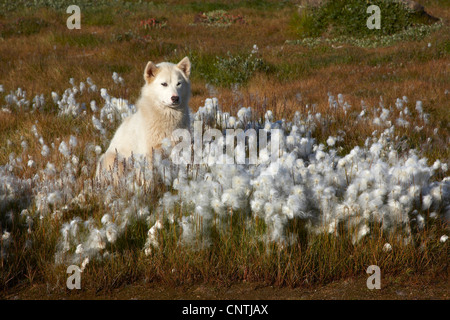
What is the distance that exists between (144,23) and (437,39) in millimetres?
12721

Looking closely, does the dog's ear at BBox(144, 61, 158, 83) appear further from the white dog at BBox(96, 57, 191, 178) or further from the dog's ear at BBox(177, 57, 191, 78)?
the dog's ear at BBox(177, 57, 191, 78)

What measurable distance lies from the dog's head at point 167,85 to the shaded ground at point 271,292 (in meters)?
2.10

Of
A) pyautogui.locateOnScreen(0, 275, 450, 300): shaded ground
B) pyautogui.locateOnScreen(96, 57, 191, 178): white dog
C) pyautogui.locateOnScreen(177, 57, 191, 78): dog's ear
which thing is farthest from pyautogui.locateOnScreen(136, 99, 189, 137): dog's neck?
pyautogui.locateOnScreen(0, 275, 450, 300): shaded ground

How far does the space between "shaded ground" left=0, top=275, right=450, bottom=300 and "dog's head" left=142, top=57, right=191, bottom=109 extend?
210cm

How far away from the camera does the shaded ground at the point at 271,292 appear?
3.45m

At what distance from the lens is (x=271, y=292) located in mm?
3520

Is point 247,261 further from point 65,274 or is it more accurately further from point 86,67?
point 86,67

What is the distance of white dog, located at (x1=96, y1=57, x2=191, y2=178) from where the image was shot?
4871 mm

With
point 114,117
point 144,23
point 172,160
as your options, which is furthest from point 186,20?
point 172,160

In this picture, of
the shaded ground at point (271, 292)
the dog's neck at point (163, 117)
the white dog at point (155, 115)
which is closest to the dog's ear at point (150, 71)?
the white dog at point (155, 115)

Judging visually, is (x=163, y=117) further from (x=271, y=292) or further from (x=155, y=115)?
(x=271, y=292)

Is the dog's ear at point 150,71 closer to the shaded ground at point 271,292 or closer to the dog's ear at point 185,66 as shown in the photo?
the dog's ear at point 185,66

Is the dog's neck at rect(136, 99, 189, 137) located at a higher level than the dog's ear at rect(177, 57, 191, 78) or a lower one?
lower

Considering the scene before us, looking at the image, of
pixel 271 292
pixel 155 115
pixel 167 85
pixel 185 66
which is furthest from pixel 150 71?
pixel 271 292
